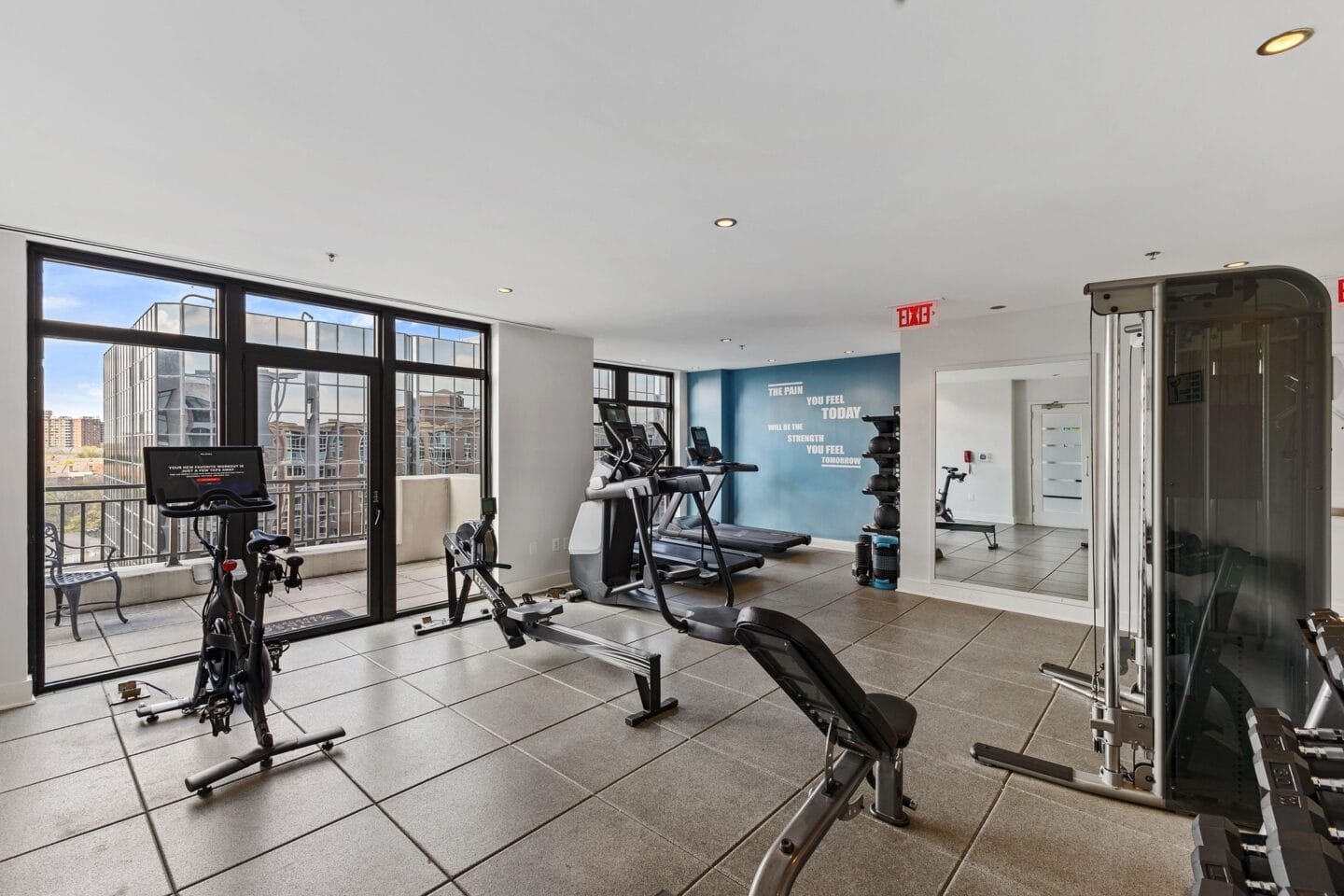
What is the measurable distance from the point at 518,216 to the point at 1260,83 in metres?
2.91

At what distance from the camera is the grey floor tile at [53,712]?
3.05m

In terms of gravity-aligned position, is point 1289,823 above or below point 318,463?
below

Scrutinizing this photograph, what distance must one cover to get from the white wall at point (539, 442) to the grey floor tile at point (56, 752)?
3002 millimetres

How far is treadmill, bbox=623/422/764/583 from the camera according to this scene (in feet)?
18.5

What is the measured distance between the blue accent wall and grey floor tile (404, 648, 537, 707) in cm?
536

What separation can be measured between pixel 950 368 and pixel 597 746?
4572mm

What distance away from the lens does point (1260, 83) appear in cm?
190

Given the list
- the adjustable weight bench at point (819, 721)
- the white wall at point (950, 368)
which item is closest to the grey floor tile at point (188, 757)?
the adjustable weight bench at point (819, 721)

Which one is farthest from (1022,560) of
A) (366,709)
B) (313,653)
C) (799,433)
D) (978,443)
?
(313,653)

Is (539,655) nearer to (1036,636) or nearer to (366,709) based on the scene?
(366,709)

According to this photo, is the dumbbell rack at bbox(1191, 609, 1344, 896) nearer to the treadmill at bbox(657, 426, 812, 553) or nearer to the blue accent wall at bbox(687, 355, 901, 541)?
the treadmill at bbox(657, 426, 812, 553)

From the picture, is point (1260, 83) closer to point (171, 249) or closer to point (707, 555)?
point (171, 249)

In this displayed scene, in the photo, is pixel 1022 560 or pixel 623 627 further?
pixel 1022 560

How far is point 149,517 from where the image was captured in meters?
4.09
